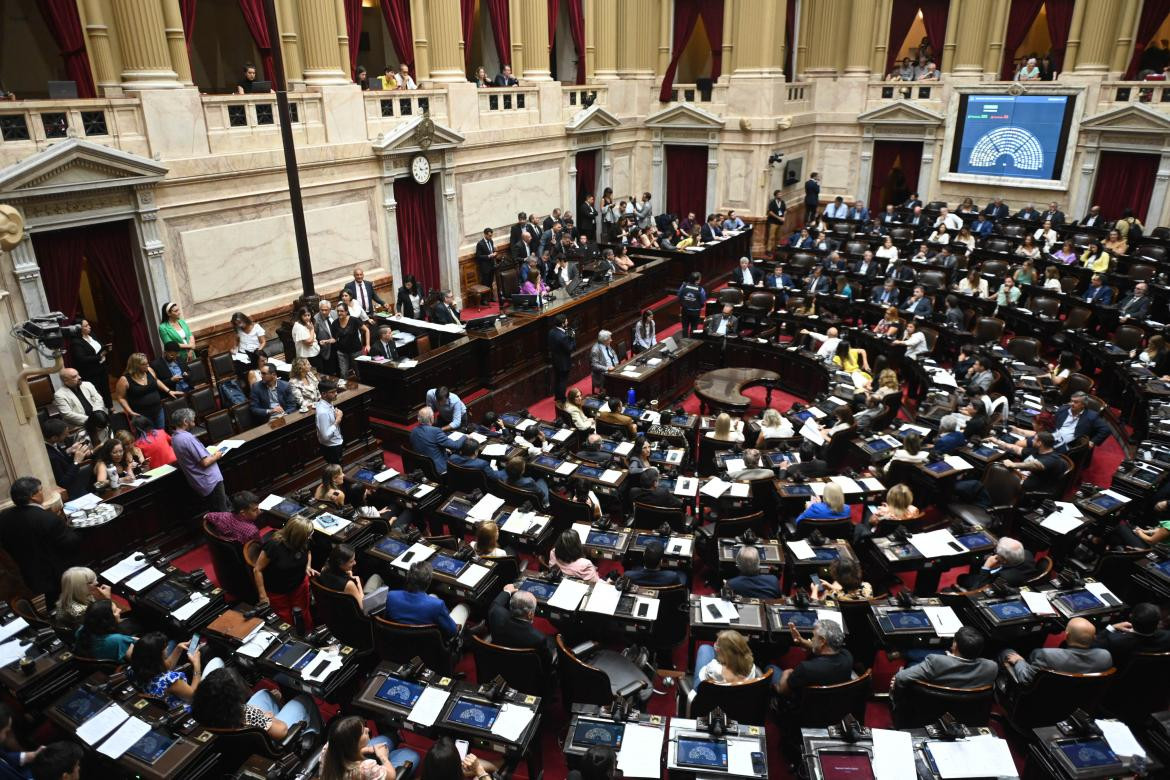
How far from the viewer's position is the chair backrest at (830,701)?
5.14 m

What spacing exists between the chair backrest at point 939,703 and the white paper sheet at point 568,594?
243 centimetres

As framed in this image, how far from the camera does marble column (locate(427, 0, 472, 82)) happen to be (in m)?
15.6

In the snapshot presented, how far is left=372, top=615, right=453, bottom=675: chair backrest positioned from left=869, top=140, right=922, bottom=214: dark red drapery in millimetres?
21212

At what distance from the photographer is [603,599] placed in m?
6.16

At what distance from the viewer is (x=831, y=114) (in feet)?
75.3

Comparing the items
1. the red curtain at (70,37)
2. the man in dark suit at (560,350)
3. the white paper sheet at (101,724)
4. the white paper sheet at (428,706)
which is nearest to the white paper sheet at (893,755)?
the white paper sheet at (428,706)

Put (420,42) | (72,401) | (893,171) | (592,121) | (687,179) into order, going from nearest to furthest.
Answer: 1. (72,401)
2. (420,42)
3. (592,121)
4. (687,179)
5. (893,171)

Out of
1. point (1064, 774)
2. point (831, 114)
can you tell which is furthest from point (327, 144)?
point (831, 114)

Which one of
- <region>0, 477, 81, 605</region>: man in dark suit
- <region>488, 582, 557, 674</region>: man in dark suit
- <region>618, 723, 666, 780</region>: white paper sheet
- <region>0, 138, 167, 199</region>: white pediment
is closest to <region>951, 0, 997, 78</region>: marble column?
<region>0, 138, 167, 199</region>: white pediment

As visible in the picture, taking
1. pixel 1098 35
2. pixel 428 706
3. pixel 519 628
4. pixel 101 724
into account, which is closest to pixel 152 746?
pixel 101 724

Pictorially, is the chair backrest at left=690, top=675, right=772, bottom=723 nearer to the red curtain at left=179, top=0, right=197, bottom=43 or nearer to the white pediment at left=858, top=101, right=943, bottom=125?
the red curtain at left=179, top=0, right=197, bottom=43

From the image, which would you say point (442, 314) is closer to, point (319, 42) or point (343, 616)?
point (319, 42)

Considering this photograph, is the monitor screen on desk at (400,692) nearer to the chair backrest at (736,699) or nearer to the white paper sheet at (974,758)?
the chair backrest at (736,699)

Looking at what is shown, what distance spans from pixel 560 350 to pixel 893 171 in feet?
53.4
